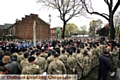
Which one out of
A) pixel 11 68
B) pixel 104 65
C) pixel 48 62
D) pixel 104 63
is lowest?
pixel 104 65

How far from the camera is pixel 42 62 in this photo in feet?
30.9

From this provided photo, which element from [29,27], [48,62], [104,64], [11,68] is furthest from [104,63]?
[29,27]

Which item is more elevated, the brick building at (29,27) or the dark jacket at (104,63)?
the brick building at (29,27)

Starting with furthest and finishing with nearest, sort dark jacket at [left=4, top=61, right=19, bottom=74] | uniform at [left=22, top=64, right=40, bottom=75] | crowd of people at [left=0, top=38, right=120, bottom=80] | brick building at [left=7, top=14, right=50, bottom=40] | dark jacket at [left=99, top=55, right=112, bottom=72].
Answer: brick building at [left=7, top=14, right=50, bottom=40] < dark jacket at [left=99, top=55, right=112, bottom=72] < dark jacket at [left=4, top=61, right=19, bottom=74] < crowd of people at [left=0, top=38, right=120, bottom=80] < uniform at [left=22, top=64, right=40, bottom=75]

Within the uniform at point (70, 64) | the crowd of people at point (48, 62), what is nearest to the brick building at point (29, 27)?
the crowd of people at point (48, 62)

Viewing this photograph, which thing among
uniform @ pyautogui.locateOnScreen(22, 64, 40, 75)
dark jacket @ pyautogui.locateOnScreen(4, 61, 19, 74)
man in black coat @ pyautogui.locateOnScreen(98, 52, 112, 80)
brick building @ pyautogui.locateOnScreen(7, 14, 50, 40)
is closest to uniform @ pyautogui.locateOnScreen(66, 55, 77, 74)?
man in black coat @ pyautogui.locateOnScreen(98, 52, 112, 80)

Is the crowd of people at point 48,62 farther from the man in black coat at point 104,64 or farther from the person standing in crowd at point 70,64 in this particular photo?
the man in black coat at point 104,64

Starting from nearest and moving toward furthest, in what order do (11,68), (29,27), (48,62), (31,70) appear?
(31,70) → (11,68) → (48,62) → (29,27)

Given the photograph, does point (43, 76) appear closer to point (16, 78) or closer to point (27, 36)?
point (16, 78)

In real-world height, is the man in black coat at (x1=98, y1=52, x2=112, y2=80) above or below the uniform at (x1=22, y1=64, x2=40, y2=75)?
below

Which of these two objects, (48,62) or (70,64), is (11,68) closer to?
(48,62)

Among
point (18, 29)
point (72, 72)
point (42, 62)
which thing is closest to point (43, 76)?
point (42, 62)

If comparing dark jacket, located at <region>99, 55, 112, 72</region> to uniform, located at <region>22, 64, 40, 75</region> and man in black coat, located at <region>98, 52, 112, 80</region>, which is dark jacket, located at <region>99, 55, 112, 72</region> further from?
uniform, located at <region>22, 64, 40, 75</region>

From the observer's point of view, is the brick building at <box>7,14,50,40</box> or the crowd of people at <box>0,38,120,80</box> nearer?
the crowd of people at <box>0,38,120,80</box>
